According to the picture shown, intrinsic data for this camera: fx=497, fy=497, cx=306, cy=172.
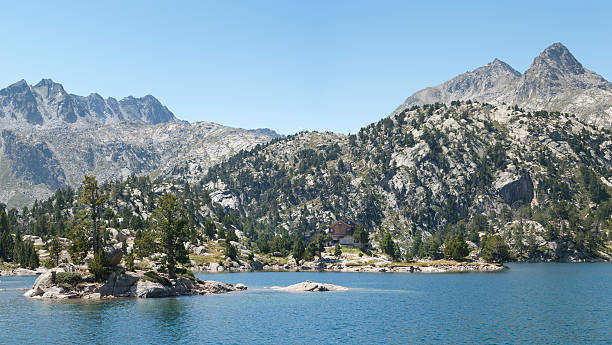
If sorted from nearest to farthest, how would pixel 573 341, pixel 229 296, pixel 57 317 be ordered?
1. pixel 573 341
2. pixel 57 317
3. pixel 229 296

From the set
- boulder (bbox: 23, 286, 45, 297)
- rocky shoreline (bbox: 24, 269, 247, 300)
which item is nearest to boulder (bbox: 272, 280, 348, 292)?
rocky shoreline (bbox: 24, 269, 247, 300)

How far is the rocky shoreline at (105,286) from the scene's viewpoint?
99.6 m

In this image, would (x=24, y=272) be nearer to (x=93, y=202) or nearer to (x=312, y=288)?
(x=93, y=202)

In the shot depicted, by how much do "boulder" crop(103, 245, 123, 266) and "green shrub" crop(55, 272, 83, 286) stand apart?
6703 mm

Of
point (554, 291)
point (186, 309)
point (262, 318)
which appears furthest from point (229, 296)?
point (554, 291)

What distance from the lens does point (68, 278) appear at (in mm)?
102125

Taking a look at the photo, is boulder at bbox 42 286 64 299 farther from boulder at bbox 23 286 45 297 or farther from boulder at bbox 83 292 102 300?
boulder at bbox 83 292 102 300

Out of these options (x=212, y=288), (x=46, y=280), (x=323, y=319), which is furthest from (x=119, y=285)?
(x=323, y=319)

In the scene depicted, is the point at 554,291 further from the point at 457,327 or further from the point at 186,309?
the point at 186,309

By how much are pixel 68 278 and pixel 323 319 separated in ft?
185

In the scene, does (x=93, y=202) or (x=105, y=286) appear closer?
(x=105, y=286)

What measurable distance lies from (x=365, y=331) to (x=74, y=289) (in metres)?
63.5

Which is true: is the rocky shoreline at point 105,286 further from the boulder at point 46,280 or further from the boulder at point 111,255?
the boulder at point 111,255

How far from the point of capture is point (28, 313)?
79688 millimetres
